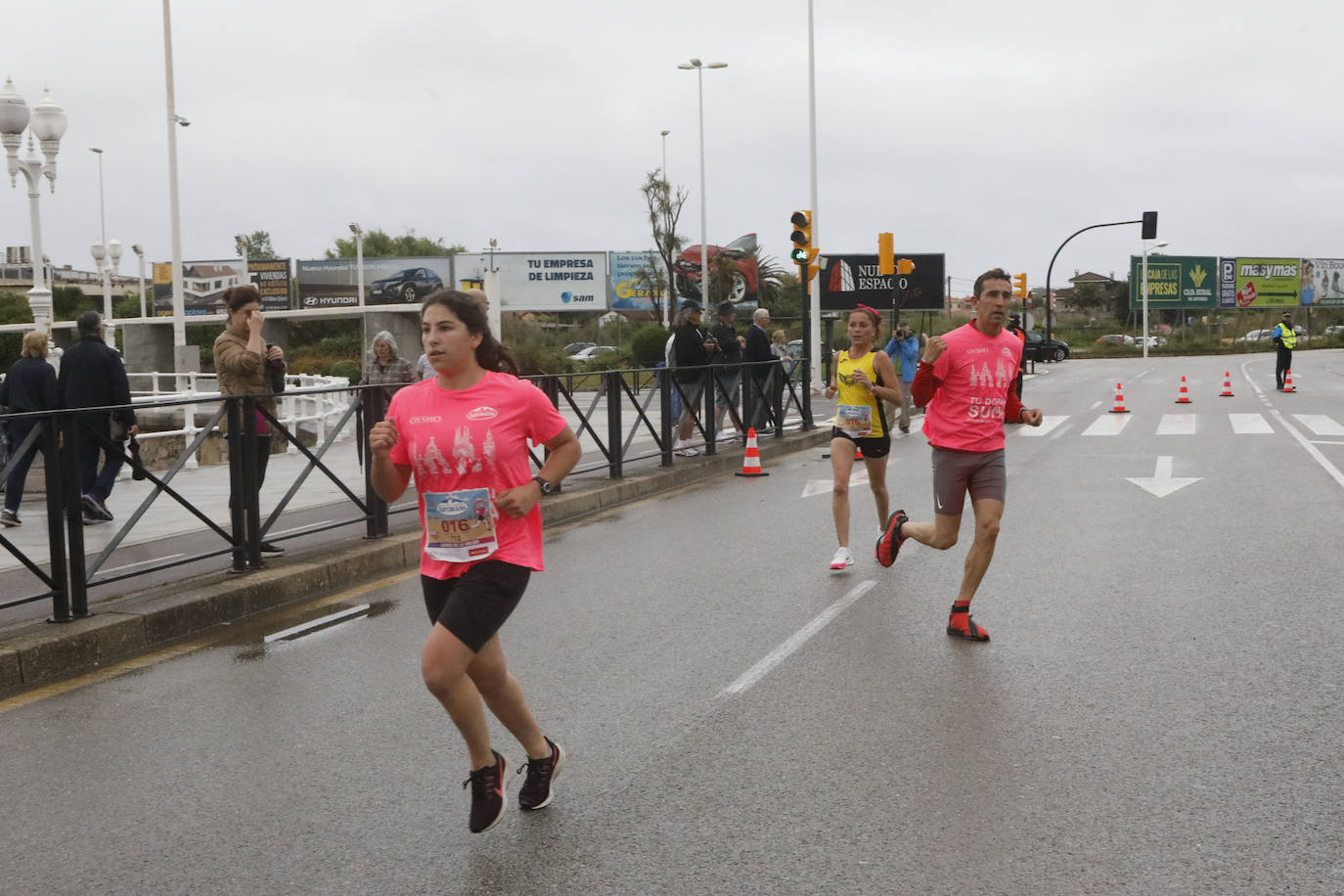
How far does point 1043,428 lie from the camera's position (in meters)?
→ 20.2

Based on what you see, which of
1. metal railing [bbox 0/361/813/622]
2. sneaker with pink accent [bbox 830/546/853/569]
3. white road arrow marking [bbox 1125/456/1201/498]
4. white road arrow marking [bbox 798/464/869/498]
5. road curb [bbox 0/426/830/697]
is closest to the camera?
road curb [bbox 0/426/830/697]

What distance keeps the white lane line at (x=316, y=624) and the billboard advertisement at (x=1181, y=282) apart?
78.1 metres

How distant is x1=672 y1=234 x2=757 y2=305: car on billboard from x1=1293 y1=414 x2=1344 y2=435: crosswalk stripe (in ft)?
148

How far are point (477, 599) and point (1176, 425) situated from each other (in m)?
18.5

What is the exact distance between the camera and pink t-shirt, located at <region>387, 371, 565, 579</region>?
12.7 ft

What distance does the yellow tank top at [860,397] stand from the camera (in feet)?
27.6

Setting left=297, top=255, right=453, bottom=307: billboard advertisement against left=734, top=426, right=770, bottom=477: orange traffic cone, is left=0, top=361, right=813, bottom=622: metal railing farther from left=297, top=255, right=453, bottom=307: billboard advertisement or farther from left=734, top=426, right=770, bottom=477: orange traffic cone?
left=297, top=255, right=453, bottom=307: billboard advertisement

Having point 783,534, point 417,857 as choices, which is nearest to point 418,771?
point 417,857

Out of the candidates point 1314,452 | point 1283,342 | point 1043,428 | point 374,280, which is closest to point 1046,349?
point 1283,342

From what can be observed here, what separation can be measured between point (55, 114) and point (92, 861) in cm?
1867

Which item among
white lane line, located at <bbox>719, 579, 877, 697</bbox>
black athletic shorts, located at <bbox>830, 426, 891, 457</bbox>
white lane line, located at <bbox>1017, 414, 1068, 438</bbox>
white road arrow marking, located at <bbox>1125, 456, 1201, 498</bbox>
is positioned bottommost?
white lane line, located at <bbox>1017, 414, 1068, 438</bbox>

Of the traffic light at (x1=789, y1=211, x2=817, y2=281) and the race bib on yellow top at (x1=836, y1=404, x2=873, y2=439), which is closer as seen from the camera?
the race bib on yellow top at (x1=836, y1=404, x2=873, y2=439)

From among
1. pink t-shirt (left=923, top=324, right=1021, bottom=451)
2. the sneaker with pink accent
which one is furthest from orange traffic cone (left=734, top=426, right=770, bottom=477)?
pink t-shirt (left=923, top=324, right=1021, bottom=451)

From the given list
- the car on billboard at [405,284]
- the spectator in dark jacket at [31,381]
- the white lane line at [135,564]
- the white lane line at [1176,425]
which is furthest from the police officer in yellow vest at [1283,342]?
the car on billboard at [405,284]
